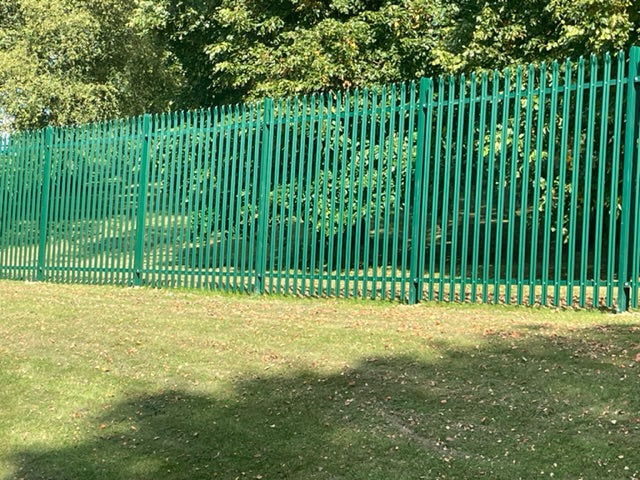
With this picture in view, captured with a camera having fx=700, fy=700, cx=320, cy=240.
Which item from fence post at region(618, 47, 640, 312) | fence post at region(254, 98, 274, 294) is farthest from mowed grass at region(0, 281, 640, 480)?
fence post at region(254, 98, 274, 294)

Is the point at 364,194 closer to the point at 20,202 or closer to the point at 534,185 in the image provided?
the point at 534,185

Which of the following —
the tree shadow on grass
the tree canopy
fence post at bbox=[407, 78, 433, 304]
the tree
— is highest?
the tree

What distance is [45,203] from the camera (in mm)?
11562

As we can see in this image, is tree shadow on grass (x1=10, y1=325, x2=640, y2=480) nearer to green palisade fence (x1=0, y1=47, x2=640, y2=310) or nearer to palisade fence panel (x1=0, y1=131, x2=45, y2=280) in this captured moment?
green palisade fence (x1=0, y1=47, x2=640, y2=310)

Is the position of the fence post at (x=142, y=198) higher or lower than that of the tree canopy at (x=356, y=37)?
lower

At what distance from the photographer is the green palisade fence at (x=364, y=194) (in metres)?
6.46

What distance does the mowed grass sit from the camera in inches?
140

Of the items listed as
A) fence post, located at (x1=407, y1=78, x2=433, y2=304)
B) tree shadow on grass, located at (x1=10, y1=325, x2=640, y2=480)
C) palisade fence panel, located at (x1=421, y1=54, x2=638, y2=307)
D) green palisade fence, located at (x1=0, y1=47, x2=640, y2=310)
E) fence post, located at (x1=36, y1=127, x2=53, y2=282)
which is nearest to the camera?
tree shadow on grass, located at (x1=10, y1=325, x2=640, y2=480)

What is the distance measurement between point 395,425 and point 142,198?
6.98 meters

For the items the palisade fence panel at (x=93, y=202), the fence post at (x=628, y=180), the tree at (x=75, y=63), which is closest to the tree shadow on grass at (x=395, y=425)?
the fence post at (x=628, y=180)

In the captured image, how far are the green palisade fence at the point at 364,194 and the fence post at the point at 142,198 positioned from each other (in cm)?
2

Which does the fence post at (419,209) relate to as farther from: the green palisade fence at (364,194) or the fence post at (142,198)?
the fence post at (142,198)

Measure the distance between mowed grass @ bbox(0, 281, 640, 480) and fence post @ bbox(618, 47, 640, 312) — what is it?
0.32 meters

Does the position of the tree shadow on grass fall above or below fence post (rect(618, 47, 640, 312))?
below
